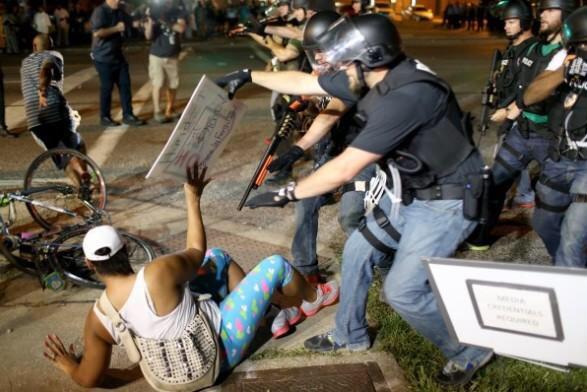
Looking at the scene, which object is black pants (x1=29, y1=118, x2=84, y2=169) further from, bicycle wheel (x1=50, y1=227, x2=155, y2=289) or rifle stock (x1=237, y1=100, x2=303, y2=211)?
rifle stock (x1=237, y1=100, x2=303, y2=211)

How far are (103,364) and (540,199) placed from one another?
2.89 metres

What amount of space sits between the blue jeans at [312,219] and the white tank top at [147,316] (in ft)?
4.06

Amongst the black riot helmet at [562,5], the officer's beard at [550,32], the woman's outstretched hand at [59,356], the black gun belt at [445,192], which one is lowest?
the woman's outstretched hand at [59,356]

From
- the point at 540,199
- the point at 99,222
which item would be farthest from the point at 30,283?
the point at 540,199

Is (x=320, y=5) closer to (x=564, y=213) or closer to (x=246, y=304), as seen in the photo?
(x=564, y=213)

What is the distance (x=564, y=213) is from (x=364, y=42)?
1.99 metres

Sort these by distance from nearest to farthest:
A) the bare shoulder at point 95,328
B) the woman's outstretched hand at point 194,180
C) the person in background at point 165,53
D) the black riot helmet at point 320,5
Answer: the bare shoulder at point 95,328
the woman's outstretched hand at point 194,180
the black riot helmet at point 320,5
the person in background at point 165,53

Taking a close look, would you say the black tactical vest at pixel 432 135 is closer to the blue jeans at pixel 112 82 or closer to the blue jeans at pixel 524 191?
the blue jeans at pixel 524 191

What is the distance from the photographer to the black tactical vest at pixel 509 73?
4.82 metres

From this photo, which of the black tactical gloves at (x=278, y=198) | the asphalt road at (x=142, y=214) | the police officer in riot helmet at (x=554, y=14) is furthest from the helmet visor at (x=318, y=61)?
the police officer in riot helmet at (x=554, y=14)

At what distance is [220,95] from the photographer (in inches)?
131

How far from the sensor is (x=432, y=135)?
9.06 ft

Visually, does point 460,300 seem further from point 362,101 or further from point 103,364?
point 103,364

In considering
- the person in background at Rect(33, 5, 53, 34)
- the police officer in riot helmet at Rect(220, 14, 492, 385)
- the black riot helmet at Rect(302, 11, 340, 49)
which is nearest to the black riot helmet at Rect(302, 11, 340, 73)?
the black riot helmet at Rect(302, 11, 340, 49)
